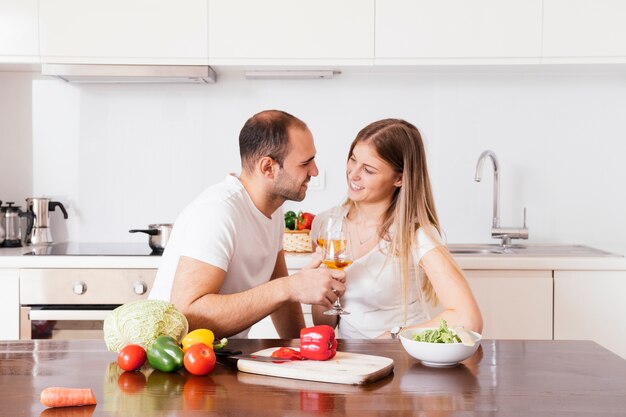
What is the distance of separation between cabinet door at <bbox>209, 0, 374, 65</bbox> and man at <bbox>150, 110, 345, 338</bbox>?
3.99 feet

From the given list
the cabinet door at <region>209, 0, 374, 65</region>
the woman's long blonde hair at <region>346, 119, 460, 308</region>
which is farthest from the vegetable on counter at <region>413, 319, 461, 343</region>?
the cabinet door at <region>209, 0, 374, 65</region>

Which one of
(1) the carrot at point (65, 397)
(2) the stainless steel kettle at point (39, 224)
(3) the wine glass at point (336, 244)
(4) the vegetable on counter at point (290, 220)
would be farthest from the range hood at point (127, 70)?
(1) the carrot at point (65, 397)

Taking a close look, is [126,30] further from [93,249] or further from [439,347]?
[439,347]

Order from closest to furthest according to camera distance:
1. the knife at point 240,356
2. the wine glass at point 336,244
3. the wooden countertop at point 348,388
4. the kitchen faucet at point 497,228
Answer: the wooden countertop at point 348,388 → the knife at point 240,356 → the wine glass at point 336,244 → the kitchen faucet at point 497,228

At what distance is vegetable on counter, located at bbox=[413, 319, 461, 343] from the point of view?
162 cm

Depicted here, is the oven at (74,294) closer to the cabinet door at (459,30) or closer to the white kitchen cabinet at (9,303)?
the white kitchen cabinet at (9,303)

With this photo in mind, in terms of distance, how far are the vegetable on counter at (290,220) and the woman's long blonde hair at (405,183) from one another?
101 centimetres

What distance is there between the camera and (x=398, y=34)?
3.41m

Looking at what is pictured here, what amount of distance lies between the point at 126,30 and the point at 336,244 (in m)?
1.99

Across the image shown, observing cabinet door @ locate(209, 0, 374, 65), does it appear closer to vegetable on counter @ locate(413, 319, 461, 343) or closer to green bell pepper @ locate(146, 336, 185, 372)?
vegetable on counter @ locate(413, 319, 461, 343)

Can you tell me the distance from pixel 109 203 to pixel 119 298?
81 centimetres

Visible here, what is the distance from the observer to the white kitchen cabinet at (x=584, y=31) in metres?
3.37

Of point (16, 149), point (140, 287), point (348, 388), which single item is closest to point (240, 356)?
point (348, 388)

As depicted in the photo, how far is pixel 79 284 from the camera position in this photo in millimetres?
3182
